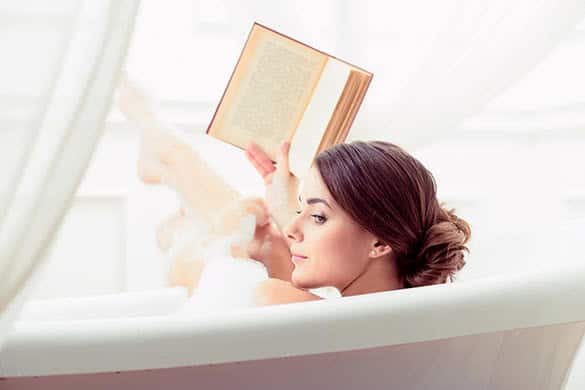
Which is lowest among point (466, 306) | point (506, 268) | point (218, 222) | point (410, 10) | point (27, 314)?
point (27, 314)

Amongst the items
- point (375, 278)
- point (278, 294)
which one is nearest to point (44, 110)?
point (278, 294)

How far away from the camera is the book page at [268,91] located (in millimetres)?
1912

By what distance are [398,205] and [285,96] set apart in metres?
0.52

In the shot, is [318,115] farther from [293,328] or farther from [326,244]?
[293,328]

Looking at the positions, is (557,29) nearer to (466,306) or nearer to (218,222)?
(218,222)

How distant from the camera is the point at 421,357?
121 cm

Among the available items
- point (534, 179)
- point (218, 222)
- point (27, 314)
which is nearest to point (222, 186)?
point (218, 222)

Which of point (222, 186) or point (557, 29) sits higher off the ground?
point (557, 29)

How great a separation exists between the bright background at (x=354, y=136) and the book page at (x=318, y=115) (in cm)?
27

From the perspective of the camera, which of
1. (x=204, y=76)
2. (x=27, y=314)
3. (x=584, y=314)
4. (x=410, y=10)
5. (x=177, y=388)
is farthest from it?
(x=204, y=76)

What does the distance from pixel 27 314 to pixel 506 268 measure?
0.99 m

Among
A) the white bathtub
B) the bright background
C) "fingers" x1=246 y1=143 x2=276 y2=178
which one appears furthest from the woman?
the bright background

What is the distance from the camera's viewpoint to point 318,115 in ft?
6.49

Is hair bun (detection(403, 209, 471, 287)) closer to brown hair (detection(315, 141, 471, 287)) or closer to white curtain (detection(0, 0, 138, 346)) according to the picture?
brown hair (detection(315, 141, 471, 287))
